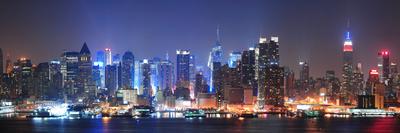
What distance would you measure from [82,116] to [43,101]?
87.1ft

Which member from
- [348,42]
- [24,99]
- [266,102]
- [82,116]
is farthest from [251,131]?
[348,42]

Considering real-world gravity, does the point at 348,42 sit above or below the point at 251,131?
above

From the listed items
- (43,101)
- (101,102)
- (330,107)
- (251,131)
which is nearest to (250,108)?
(330,107)

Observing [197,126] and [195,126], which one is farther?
[197,126]

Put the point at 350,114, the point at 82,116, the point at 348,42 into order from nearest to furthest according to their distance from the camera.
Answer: the point at 82,116, the point at 350,114, the point at 348,42

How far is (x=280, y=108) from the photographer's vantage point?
15875 centimetres

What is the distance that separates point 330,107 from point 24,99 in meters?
61.4

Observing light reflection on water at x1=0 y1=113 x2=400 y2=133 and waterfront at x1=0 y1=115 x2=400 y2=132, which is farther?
light reflection on water at x1=0 y1=113 x2=400 y2=133

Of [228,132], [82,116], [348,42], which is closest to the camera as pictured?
[228,132]

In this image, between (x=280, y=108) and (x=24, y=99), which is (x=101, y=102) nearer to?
(x=24, y=99)

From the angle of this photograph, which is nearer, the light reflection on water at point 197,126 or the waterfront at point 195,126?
the waterfront at point 195,126

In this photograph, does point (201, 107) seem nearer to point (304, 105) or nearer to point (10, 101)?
point (304, 105)

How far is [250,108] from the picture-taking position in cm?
15925

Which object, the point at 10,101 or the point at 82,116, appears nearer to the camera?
the point at 82,116
